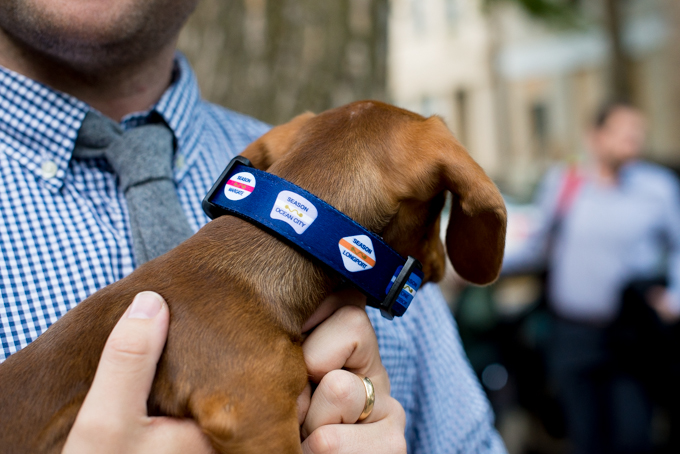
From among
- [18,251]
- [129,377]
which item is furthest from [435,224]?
[18,251]

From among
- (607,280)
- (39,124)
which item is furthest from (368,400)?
(607,280)

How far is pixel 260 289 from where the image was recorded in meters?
1.32

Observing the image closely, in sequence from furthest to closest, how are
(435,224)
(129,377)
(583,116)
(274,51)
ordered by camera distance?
1. (583,116)
2. (274,51)
3. (435,224)
4. (129,377)

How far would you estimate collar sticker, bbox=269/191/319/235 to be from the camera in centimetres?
132

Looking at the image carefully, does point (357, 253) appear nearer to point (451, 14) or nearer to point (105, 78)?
point (105, 78)

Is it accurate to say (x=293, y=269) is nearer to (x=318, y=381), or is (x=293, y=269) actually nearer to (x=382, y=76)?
(x=318, y=381)

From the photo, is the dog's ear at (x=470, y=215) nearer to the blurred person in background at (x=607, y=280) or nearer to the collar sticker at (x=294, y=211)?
the collar sticker at (x=294, y=211)

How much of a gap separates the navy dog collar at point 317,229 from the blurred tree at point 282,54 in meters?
1.69

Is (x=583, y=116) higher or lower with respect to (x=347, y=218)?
lower

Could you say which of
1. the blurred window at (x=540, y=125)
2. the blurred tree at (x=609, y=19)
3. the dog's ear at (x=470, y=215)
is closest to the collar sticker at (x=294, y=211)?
the dog's ear at (x=470, y=215)

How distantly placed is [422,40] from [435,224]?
2872 centimetres

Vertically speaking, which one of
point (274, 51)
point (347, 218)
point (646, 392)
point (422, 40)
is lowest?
point (422, 40)

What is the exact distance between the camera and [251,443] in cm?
117

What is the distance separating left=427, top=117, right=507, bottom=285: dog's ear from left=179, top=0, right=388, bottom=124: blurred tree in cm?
153
